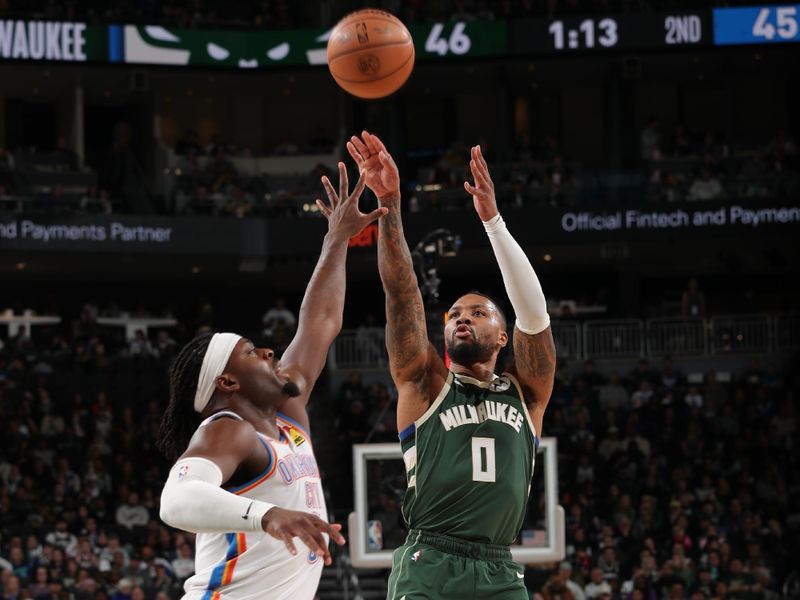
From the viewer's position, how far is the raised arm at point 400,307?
655cm

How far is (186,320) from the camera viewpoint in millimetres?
Result: 30938

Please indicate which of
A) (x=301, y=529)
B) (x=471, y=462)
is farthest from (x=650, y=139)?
(x=301, y=529)

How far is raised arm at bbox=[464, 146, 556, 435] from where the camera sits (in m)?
6.53

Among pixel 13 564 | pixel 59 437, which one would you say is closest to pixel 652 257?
pixel 59 437

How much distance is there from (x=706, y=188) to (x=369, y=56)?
61.4 ft

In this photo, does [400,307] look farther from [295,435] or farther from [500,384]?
[295,435]

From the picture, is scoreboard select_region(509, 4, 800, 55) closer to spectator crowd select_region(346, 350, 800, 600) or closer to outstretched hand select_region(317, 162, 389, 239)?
spectator crowd select_region(346, 350, 800, 600)

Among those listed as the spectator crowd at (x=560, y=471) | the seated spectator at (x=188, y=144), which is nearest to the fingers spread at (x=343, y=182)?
the spectator crowd at (x=560, y=471)

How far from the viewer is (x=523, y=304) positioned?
659 cm

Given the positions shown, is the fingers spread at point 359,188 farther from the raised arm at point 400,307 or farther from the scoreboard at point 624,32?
the scoreboard at point 624,32

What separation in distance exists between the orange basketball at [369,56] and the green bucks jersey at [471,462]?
3.20 meters

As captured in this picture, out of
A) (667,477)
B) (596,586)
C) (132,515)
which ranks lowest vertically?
(596,586)

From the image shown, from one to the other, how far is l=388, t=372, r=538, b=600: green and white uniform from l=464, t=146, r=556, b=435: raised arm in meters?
0.21

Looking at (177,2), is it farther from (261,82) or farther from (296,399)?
(296,399)
